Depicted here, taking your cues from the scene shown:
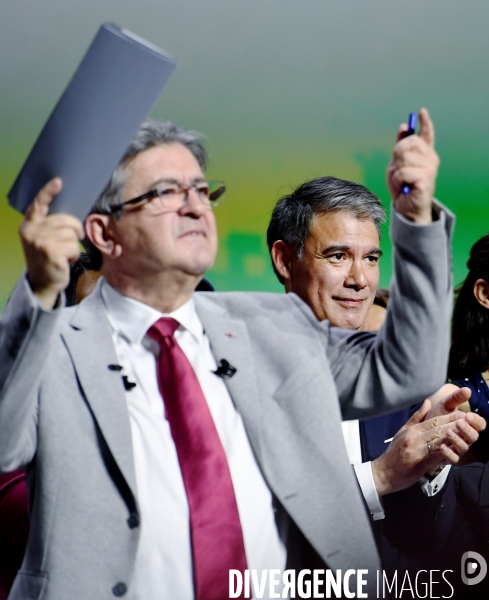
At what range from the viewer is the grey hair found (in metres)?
2.46

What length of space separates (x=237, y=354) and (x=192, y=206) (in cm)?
30

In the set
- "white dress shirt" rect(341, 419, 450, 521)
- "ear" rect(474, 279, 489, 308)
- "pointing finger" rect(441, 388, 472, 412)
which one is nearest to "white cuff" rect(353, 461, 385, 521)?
"white dress shirt" rect(341, 419, 450, 521)

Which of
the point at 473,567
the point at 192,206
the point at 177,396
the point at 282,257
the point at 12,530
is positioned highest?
the point at 192,206

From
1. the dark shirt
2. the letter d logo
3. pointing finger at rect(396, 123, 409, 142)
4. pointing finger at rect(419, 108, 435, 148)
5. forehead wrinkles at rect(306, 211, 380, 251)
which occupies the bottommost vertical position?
the dark shirt

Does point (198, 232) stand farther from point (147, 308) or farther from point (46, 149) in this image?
point (46, 149)

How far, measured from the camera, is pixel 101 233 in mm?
1701

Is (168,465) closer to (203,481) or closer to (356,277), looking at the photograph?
(203,481)

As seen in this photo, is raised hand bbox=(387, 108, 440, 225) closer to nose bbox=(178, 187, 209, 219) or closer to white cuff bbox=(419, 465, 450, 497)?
nose bbox=(178, 187, 209, 219)

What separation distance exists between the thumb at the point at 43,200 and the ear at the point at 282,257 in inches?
48.1

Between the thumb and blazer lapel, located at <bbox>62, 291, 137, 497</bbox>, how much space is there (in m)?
0.30

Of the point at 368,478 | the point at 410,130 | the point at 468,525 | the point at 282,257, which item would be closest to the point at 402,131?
the point at 410,130

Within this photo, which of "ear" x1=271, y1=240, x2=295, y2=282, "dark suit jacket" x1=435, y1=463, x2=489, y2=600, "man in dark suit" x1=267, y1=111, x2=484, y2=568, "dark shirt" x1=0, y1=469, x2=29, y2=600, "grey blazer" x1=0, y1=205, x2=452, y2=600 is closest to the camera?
"grey blazer" x1=0, y1=205, x2=452, y2=600

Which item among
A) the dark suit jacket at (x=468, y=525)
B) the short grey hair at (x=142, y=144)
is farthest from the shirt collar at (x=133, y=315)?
the dark suit jacket at (x=468, y=525)

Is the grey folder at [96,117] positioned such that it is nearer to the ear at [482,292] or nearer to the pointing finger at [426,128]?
the pointing finger at [426,128]
